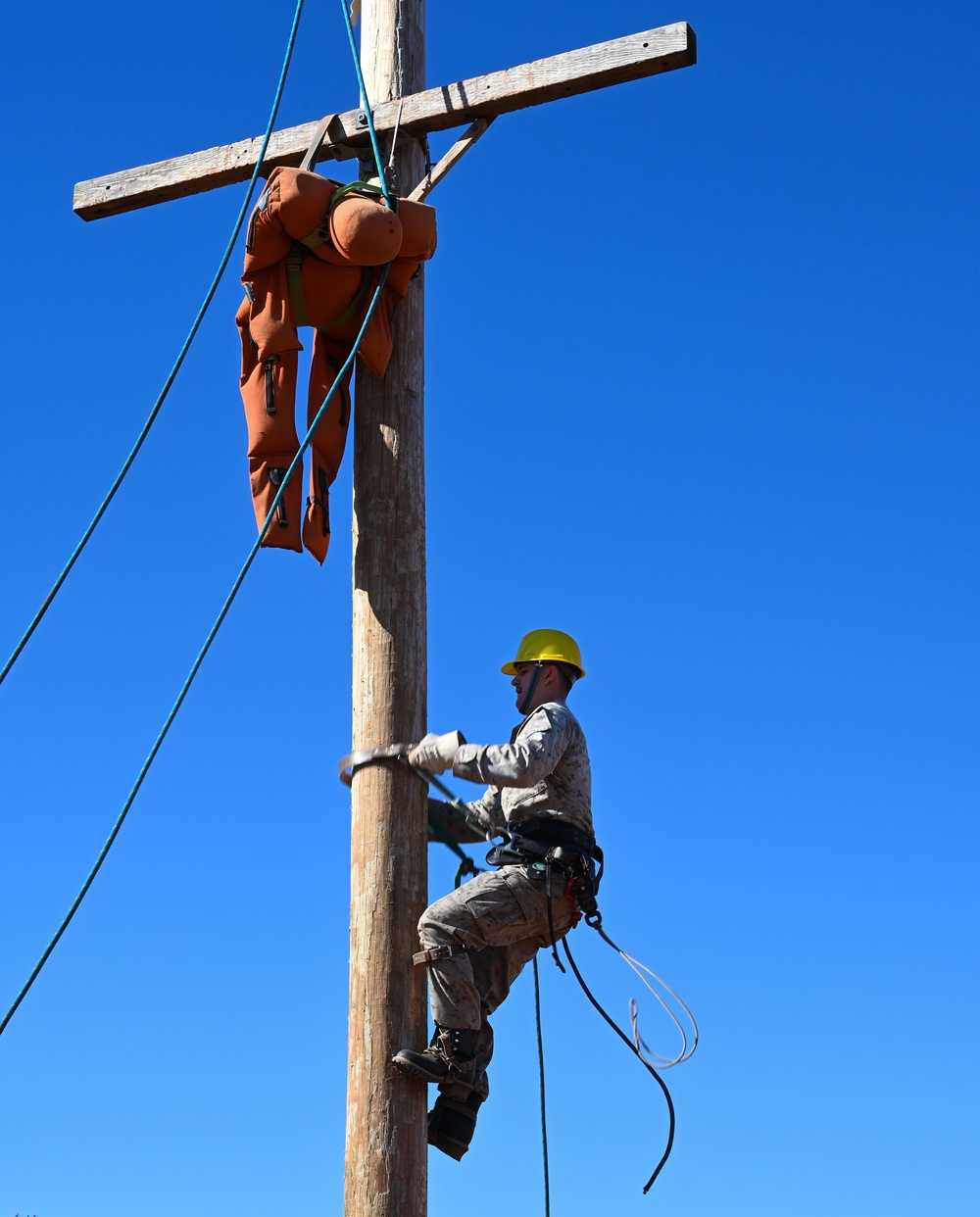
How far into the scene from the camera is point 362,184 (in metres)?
5.61

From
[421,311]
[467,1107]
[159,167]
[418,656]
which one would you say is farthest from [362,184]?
[467,1107]

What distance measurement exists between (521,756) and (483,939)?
60 centimetres

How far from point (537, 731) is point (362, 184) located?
1.97 meters

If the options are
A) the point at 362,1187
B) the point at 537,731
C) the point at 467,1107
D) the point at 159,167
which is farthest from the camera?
the point at 159,167

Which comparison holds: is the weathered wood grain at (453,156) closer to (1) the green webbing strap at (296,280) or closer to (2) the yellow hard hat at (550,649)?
(1) the green webbing strap at (296,280)

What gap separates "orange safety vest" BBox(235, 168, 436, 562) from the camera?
5.45 m

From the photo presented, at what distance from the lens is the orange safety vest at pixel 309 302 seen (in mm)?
5445

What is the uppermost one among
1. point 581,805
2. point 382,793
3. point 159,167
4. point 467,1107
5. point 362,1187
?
point 159,167

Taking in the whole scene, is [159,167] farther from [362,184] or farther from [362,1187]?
[362,1187]

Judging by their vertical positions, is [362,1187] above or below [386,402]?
below

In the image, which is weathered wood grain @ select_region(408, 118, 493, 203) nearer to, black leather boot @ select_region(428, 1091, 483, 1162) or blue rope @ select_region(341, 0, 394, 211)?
blue rope @ select_region(341, 0, 394, 211)

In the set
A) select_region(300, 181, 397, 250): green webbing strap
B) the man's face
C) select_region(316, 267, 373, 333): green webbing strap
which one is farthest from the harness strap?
select_region(300, 181, 397, 250): green webbing strap

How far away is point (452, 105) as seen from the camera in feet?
18.9

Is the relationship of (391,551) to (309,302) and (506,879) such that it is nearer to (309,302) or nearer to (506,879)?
(309,302)
